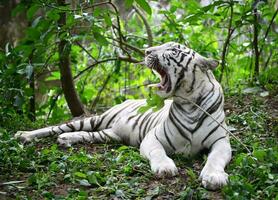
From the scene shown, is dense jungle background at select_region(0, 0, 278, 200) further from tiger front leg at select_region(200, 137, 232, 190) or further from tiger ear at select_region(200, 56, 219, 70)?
tiger ear at select_region(200, 56, 219, 70)

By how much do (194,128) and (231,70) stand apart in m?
2.98

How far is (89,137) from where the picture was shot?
4.39 m

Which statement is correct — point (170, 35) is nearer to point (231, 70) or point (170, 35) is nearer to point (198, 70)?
point (231, 70)

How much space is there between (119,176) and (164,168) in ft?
0.90

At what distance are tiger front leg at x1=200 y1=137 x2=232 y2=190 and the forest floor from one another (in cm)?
5

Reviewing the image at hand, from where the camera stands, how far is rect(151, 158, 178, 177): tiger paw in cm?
302

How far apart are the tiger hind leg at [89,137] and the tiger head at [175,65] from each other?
1068 mm

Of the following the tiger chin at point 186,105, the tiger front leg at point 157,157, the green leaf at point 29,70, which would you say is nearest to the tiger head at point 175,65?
the tiger chin at point 186,105

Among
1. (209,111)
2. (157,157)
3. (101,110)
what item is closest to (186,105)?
(209,111)

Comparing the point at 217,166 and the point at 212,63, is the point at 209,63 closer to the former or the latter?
the point at 212,63

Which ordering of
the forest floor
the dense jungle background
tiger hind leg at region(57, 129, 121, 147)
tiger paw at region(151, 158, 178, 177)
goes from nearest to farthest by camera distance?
the forest floor < the dense jungle background < tiger paw at region(151, 158, 178, 177) < tiger hind leg at region(57, 129, 121, 147)

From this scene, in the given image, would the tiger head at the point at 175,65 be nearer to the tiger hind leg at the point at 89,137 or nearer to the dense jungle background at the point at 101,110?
the dense jungle background at the point at 101,110

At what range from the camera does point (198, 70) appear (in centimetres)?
350

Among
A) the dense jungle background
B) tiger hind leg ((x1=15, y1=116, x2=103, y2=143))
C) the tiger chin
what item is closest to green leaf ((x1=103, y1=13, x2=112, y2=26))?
the dense jungle background
